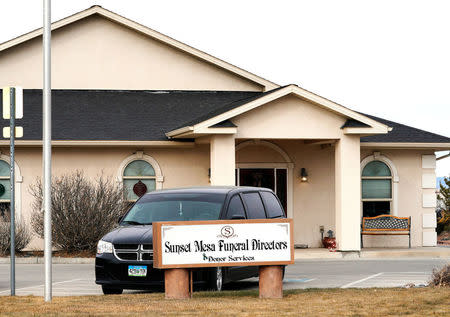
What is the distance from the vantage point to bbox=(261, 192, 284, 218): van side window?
16016 mm

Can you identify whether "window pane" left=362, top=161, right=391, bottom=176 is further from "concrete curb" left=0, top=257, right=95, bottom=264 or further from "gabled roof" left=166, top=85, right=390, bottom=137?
"concrete curb" left=0, top=257, right=95, bottom=264

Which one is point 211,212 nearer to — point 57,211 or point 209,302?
point 209,302

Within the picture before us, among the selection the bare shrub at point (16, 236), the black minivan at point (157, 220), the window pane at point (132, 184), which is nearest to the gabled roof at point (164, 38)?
the window pane at point (132, 184)

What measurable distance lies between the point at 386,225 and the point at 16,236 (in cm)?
1062

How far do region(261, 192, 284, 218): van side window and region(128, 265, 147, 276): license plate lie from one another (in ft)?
9.67

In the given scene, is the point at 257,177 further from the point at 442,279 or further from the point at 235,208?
the point at 442,279

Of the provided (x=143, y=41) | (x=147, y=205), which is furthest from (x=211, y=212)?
(x=143, y=41)

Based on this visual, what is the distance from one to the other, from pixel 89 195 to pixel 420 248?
992 cm

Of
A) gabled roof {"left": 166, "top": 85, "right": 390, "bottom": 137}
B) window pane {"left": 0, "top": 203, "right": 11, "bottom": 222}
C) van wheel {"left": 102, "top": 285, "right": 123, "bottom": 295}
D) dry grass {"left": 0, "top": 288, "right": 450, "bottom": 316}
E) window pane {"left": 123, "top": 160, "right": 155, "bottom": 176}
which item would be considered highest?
gabled roof {"left": 166, "top": 85, "right": 390, "bottom": 137}

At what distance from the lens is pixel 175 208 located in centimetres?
1513

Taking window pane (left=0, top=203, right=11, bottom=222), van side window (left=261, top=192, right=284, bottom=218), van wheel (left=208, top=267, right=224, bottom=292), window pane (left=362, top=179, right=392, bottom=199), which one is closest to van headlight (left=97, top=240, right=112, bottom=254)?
van wheel (left=208, top=267, right=224, bottom=292)

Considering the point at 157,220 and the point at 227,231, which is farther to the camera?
the point at 157,220

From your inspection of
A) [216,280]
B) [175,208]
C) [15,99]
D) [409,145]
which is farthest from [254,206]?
[409,145]

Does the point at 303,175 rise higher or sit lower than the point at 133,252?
higher
